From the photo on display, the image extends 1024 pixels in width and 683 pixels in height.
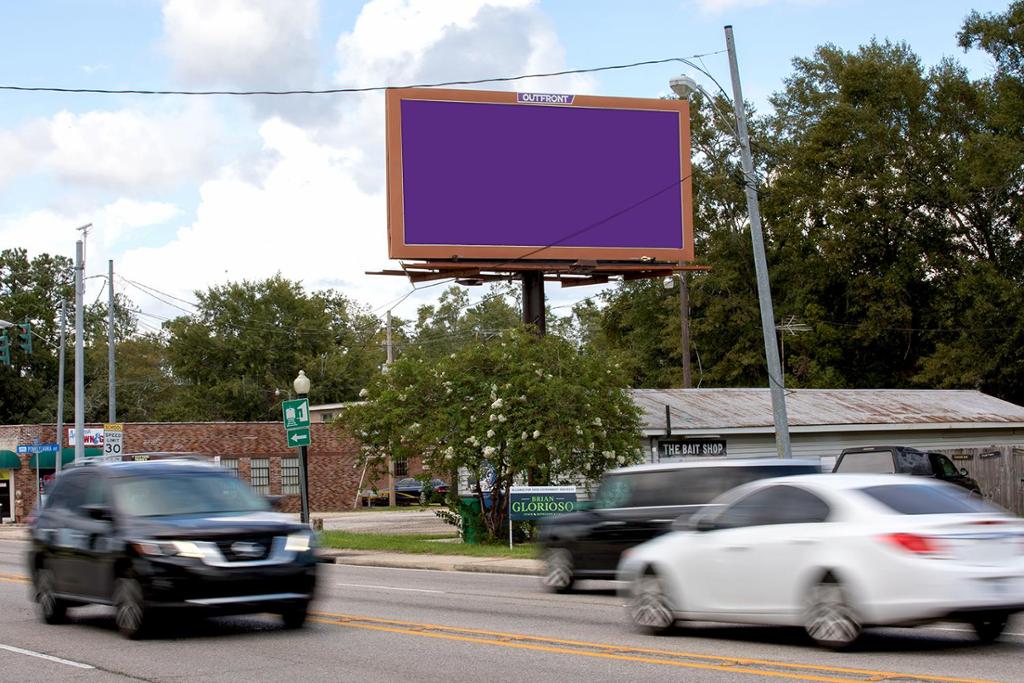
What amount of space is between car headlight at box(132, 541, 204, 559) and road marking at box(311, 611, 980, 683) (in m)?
2.25

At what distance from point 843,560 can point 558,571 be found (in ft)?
25.4

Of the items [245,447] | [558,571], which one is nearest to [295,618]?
[558,571]

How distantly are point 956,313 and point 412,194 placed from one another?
103 ft

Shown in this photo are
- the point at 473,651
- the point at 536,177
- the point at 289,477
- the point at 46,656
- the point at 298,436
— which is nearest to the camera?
the point at 473,651

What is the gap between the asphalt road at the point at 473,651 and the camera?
33.3 ft

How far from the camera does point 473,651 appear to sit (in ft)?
38.4

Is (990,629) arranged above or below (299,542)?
below

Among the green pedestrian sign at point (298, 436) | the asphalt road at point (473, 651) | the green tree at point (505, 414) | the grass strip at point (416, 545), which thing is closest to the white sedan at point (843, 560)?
the asphalt road at point (473, 651)

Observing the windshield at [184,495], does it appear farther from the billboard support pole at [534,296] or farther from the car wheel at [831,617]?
the billboard support pole at [534,296]

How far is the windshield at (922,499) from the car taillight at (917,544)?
17.4 inches

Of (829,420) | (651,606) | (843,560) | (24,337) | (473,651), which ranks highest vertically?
(24,337)

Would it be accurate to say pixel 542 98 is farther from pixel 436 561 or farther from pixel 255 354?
pixel 255 354

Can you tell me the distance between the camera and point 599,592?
1852 centimetres

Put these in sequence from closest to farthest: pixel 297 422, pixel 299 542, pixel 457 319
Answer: pixel 299 542 → pixel 297 422 → pixel 457 319
